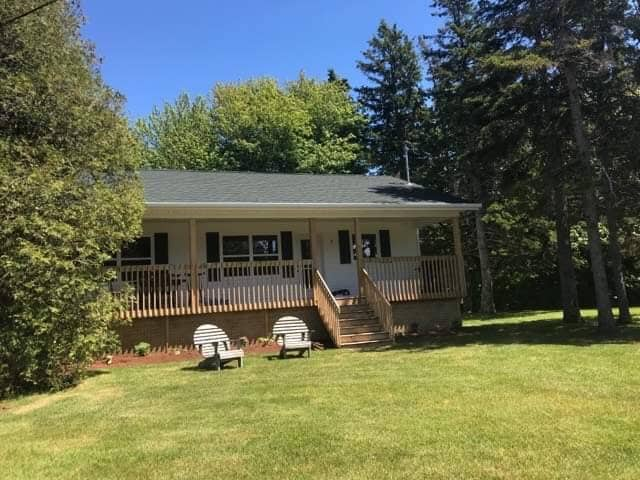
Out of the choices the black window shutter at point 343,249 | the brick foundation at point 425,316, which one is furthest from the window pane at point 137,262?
the brick foundation at point 425,316

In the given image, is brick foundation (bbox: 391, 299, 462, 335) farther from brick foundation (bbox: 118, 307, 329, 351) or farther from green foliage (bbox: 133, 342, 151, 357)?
green foliage (bbox: 133, 342, 151, 357)

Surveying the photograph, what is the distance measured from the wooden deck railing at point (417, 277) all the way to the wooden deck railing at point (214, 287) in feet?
6.65

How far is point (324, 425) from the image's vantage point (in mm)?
5934

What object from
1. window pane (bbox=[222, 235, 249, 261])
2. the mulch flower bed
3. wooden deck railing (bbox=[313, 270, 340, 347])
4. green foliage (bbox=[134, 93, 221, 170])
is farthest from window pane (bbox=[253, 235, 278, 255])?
green foliage (bbox=[134, 93, 221, 170])

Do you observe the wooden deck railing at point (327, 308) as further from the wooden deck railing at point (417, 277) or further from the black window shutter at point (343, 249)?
the black window shutter at point (343, 249)

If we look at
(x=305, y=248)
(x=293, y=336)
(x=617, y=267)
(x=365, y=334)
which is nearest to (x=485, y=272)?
(x=617, y=267)

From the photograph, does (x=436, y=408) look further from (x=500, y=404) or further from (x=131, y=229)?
(x=131, y=229)

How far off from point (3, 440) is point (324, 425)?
357 centimetres

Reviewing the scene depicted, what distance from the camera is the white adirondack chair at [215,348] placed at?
34.1 feet

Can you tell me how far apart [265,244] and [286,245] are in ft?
2.10

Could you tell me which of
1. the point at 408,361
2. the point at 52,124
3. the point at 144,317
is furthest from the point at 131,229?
the point at 408,361

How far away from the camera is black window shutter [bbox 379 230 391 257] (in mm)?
17547

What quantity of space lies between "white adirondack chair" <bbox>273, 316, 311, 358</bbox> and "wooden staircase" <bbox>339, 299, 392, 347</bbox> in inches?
52.1

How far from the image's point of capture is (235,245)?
16047 millimetres
